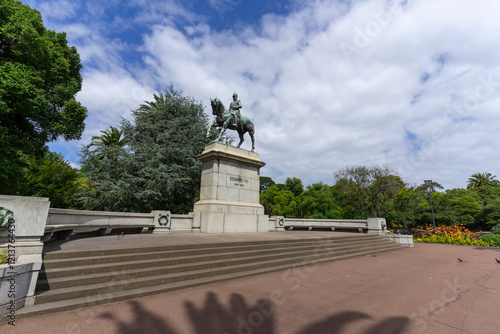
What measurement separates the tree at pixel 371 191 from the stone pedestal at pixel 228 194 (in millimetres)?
20206

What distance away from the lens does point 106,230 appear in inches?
433

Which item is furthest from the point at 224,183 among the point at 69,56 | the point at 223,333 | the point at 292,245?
the point at 69,56

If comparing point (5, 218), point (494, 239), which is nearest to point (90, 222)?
point (5, 218)

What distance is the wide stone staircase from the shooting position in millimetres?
4746

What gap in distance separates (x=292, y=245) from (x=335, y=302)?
501 centimetres

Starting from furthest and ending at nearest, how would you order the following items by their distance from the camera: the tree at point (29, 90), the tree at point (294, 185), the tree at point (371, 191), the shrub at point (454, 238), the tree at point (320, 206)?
the tree at point (294, 185) → the tree at point (320, 206) → the tree at point (371, 191) → the shrub at point (454, 238) → the tree at point (29, 90)

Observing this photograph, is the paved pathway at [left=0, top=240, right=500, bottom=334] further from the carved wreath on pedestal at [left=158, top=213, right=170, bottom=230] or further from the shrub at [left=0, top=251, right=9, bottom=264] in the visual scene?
the carved wreath on pedestal at [left=158, top=213, right=170, bottom=230]

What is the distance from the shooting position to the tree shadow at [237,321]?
3.89 metres

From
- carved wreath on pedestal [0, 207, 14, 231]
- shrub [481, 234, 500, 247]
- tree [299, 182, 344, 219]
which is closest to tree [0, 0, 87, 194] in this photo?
carved wreath on pedestal [0, 207, 14, 231]

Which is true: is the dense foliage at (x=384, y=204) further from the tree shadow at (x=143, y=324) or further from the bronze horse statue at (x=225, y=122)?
the tree shadow at (x=143, y=324)

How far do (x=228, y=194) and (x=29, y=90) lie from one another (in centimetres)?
1322

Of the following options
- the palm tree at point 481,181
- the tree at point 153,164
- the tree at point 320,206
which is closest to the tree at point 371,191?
the tree at point 320,206

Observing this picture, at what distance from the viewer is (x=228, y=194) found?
14930 mm

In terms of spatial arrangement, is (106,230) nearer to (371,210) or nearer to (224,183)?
(224,183)
